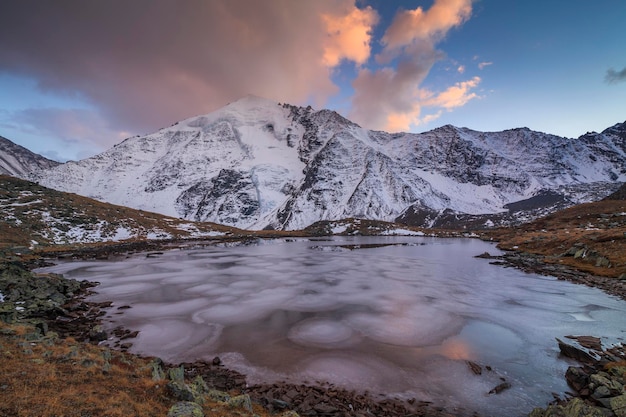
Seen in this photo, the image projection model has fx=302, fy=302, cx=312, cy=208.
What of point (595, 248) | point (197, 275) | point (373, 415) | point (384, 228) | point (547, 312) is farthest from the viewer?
point (384, 228)

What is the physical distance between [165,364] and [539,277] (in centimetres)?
5180

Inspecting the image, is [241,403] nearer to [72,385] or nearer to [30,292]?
[72,385]

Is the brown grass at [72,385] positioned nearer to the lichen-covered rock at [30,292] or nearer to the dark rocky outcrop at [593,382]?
the lichen-covered rock at [30,292]

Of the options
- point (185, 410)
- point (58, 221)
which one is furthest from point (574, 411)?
point (58, 221)

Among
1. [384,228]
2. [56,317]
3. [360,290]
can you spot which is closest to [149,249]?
[56,317]

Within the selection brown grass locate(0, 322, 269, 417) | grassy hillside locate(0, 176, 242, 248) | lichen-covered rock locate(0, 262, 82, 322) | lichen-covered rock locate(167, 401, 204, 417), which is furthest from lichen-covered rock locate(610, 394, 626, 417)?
grassy hillside locate(0, 176, 242, 248)

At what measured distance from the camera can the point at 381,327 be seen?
23891mm

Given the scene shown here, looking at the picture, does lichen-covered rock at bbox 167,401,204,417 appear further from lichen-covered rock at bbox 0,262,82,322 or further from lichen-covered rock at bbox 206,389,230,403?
lichen-covered rock at bbox 0,262,82,322

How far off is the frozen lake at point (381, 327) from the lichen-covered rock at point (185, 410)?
20.5ft

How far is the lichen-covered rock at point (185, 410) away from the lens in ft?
32.5

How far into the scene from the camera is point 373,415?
1314 cm

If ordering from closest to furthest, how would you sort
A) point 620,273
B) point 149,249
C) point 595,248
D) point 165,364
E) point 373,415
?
point 373,415 < point 165,364 < point 620,273 < point 595,248 < point 149,249

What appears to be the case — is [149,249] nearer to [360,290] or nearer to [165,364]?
[360,290]

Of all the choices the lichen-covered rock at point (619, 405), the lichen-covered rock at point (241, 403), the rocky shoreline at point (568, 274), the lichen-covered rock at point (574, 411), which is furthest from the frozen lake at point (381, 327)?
the lichen-covered rock at point (241, 403)
